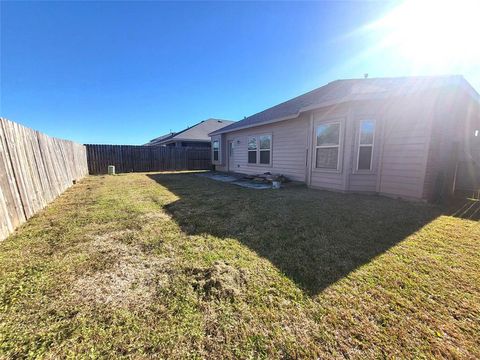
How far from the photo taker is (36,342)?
1.35 meters

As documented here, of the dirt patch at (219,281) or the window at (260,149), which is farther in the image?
the window at (260,149)

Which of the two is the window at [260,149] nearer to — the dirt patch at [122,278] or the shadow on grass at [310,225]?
the shadow on grass at [310,225]

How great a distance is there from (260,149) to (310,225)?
683 centimetres

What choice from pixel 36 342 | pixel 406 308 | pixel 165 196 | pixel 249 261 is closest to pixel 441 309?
pixel 406 308

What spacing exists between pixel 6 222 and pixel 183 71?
11849mm

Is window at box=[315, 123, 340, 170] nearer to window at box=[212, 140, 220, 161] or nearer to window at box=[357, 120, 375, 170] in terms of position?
window at box=[357, 120, 375, 170]

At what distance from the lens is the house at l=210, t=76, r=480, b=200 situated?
499 centimetres

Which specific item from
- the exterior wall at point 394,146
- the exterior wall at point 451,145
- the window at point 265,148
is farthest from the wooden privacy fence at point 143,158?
the exterior wall at point 451,145

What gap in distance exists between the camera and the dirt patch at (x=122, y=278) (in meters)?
1.80

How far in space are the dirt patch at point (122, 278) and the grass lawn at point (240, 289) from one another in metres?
0.01

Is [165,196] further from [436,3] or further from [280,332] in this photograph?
[436,3]

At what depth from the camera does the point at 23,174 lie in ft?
12.5

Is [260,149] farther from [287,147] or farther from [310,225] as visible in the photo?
[310,225]

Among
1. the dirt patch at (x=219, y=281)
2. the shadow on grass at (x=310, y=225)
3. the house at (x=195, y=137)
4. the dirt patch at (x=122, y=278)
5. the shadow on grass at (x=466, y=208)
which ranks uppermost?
the house at (x=195, y=137)
